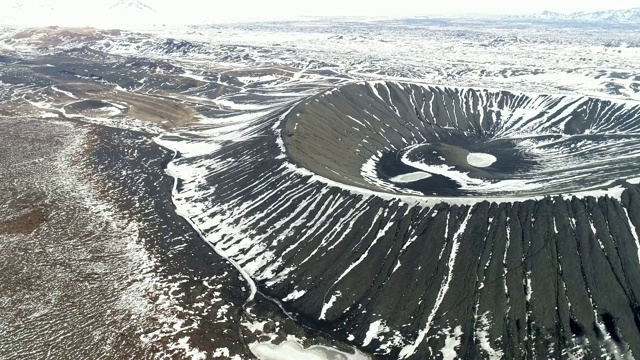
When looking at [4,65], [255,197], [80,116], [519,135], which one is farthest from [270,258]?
[4,65]

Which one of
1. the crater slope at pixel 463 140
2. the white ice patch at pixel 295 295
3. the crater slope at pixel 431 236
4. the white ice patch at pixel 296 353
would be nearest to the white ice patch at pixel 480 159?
the crater slope at pixel 463 140

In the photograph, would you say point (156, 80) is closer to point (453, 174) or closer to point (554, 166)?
point (453, 174)

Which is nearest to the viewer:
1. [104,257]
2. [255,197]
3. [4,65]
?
[104,257]

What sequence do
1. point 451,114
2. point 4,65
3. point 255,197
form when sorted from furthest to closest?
point 4,65
point 451,114
point 255,197

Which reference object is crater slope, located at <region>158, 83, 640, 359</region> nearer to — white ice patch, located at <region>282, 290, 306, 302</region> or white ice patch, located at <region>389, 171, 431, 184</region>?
white ice patch, located at <region>282, 290, 306, 302</region>

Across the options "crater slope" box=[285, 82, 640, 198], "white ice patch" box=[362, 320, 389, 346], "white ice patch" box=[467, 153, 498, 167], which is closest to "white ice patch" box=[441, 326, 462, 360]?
"white ice patch" box=[362, 320, 389, 346]

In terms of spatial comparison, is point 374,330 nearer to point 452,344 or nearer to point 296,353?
point 452,344

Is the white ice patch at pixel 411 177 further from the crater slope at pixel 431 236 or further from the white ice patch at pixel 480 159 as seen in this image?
the white ice patch at pixel 480 159

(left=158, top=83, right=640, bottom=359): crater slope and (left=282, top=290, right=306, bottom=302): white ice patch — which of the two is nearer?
(left=158, top=83, right=640, bottom=359): crater slope
